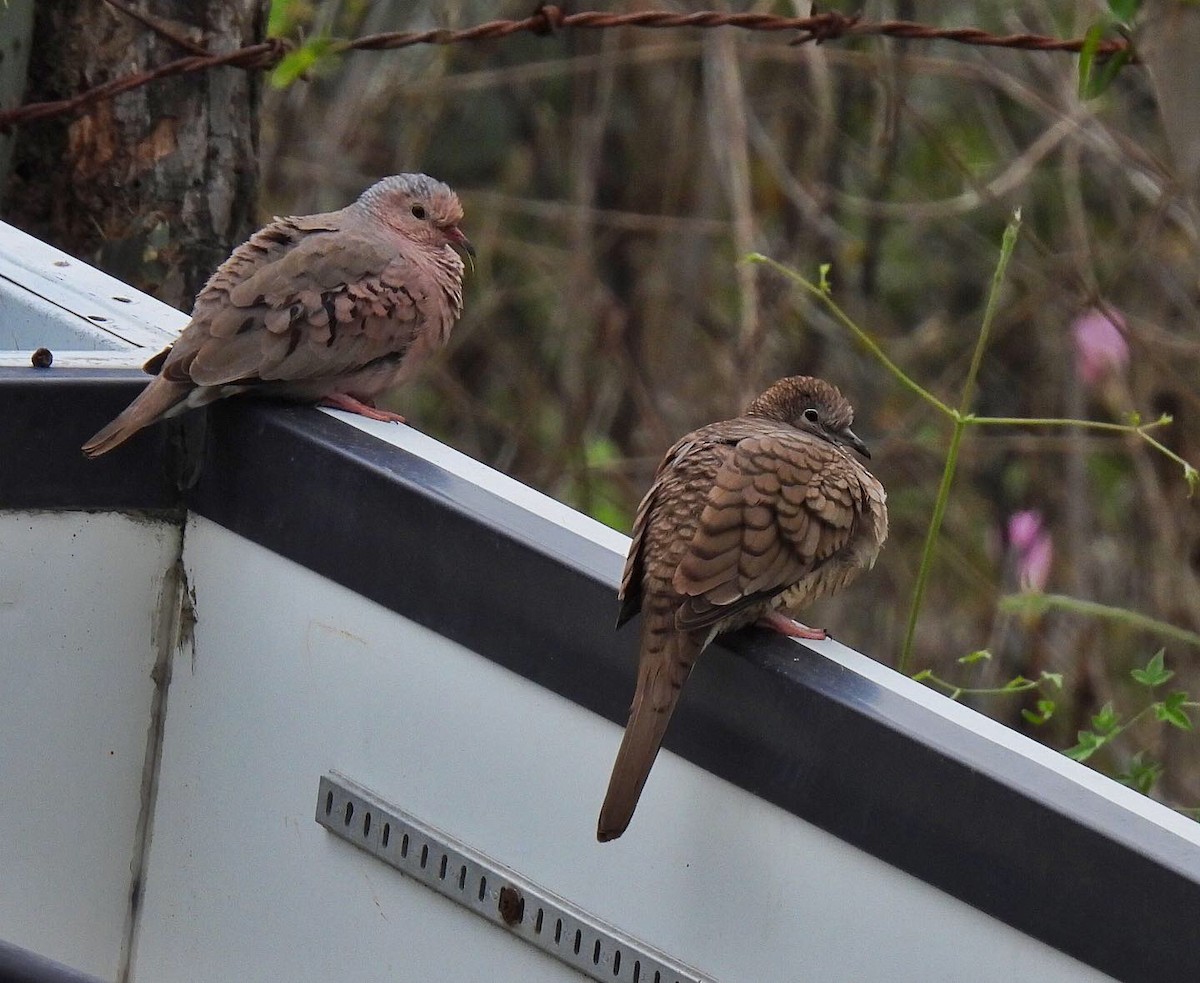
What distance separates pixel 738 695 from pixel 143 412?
0.94 meters

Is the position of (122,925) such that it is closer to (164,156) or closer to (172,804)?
(172,804)

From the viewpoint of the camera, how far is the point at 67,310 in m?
2.89

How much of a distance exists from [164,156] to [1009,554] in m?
3.87

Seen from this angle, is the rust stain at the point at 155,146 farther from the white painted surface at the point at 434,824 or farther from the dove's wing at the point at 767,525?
the dove's wing at the point at 767,525

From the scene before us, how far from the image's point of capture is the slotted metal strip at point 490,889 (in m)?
2.19

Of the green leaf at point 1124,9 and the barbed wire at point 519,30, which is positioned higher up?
the green leaf at point 1124,9

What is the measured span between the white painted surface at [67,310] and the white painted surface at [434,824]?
431mm

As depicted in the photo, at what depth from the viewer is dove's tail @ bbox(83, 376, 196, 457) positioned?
2508 millimetres

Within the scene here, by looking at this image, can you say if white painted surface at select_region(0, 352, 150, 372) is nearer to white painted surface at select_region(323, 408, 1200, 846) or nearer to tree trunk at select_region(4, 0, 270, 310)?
white painted surface at select_region(323, 408, 1200, 846)

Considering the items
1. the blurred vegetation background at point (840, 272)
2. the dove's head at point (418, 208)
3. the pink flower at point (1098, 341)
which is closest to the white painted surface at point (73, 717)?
the dove's head at point (418, 208)

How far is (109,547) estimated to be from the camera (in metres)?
2.59

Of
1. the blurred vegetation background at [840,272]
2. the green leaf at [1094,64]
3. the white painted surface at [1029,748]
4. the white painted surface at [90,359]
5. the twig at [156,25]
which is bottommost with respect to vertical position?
the blurred vegetation background at [840,272]

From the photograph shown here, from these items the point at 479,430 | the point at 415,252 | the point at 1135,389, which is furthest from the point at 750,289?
the point at 479,430

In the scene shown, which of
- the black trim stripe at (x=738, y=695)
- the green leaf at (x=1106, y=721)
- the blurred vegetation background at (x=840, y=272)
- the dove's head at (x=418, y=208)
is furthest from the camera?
the blurred vegetation background at (x=840, y=272)
